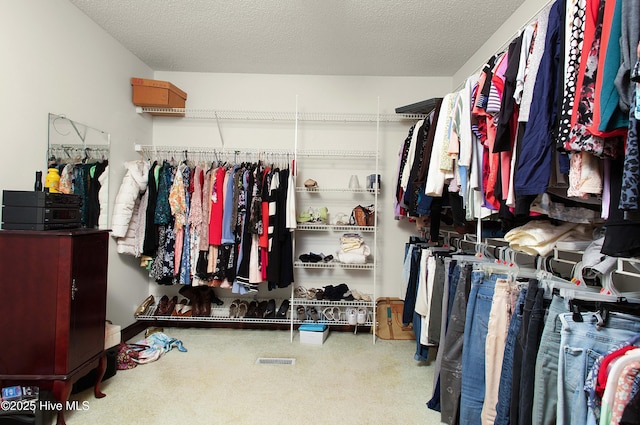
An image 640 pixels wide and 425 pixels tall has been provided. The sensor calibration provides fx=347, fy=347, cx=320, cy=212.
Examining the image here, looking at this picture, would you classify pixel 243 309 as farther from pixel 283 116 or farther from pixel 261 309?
pixel 283 116

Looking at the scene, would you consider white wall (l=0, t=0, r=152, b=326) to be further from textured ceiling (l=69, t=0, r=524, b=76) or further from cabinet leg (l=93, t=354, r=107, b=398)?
cabinet leg (l=93, t=354, r=107, b=398)

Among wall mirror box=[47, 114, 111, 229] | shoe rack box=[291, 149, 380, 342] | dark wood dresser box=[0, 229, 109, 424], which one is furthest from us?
shoe rack box=[291, 149, 380, 342]

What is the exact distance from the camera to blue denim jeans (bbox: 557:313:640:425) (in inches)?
39.8

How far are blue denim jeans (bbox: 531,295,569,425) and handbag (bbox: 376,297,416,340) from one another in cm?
221

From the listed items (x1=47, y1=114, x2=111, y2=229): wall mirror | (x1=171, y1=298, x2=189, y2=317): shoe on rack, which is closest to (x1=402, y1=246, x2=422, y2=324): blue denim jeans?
(x1=171, y1=298, x2=189, y2=317): shoe on rack

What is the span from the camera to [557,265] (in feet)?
5.99

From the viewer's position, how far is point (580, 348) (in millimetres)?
1049

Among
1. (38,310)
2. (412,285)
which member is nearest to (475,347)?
(412,285)

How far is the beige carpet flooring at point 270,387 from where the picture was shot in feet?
6.73

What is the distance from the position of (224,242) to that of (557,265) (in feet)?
8.18

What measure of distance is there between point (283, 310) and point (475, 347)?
7.09 feet

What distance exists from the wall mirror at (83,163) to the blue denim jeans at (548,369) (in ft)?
8.77

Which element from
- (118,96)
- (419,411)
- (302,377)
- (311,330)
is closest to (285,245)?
(311,330)

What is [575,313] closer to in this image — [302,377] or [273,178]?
[302,377]
